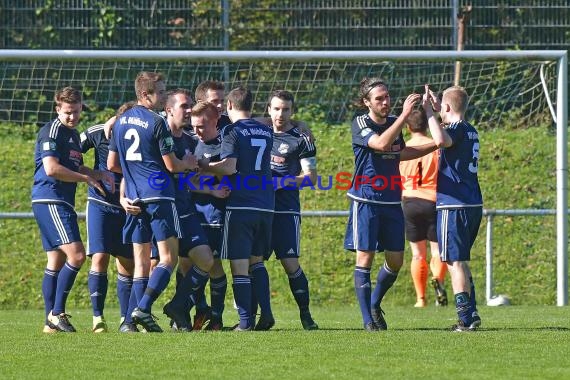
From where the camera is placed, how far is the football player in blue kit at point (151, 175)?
9406 mm

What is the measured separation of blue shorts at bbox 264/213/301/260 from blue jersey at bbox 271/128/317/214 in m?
0.08

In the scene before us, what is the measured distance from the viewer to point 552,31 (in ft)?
62.6

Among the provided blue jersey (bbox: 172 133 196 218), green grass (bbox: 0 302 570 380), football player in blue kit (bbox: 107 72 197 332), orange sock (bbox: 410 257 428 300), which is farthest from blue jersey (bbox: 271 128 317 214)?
orange sock (bbox: 410 257 428 300)

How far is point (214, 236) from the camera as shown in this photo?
10.3 metres

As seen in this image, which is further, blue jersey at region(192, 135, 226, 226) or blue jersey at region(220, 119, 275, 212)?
blue jersey at region(192, 135, 226, 226)

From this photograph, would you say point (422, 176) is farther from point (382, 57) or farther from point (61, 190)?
point (61, 190)

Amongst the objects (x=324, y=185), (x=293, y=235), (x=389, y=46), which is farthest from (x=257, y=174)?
(x=389, y=46)

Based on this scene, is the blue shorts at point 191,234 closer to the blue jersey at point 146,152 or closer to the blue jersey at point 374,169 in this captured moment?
the blue jersey at point 146,152

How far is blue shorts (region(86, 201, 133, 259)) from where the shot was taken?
10.2m

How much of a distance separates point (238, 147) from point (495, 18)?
10.3m

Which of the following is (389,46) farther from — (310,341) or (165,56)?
(310,341)

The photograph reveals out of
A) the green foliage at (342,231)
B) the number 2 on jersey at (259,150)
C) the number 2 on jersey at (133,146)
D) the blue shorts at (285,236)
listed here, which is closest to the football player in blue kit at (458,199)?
the number 2 on jersey at (259,150)

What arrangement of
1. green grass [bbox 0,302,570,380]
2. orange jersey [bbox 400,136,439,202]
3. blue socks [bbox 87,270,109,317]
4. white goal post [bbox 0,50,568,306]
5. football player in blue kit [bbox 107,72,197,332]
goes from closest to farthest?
green grass [bbox 0,302,570,380], football player in blue kit [bbox 107,72,197,332], blue socks [bbox 87,270,109,317], white goal post [bbox 0,50,568,306], orange jersey [bbox 400,136,439,202]

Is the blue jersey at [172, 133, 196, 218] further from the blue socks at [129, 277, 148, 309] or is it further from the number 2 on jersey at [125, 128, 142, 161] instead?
the blue socks at [129, 277, 148, 309]
